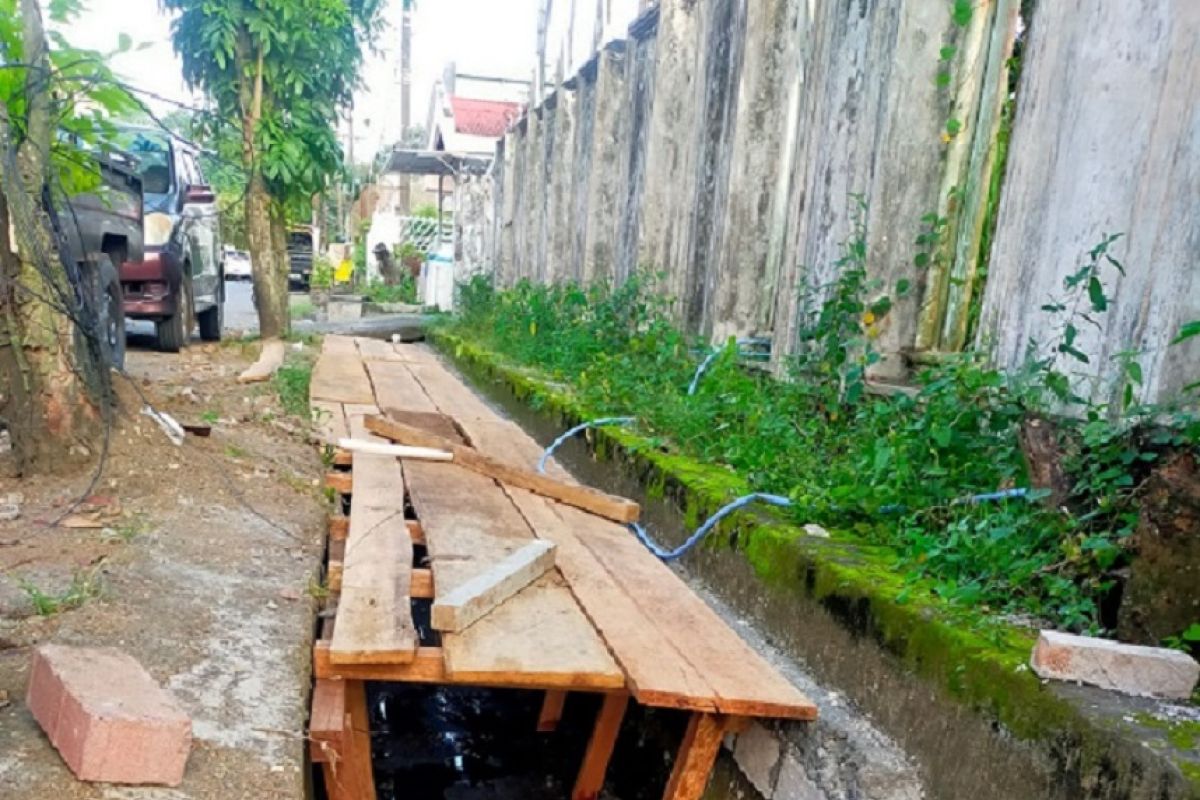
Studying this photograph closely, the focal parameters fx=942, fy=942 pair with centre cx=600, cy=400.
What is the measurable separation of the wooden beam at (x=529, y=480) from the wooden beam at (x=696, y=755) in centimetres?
141

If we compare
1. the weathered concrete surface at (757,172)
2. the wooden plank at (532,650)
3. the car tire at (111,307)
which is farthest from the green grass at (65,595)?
Result: the weathered concrete surface at (757,172)

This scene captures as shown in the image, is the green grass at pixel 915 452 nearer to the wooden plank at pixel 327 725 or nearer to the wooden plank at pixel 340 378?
the wooden plank at pixel 327 725

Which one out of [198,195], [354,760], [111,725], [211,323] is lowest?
[354,760]

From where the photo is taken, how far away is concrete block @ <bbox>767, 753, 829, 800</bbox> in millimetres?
2277

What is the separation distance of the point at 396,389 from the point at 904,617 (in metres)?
4.83

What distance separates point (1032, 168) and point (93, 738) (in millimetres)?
2944

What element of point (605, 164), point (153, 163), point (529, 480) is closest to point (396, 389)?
point (529, 480)

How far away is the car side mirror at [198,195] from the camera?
8.63 meters

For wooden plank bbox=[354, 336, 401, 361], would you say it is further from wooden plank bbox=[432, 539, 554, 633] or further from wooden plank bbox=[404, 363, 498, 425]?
wooden plank bbox=[432, 539, 554, 633]

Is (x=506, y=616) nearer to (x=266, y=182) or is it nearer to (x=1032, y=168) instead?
(x=1032, y=168)

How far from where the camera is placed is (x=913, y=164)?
3.81 m

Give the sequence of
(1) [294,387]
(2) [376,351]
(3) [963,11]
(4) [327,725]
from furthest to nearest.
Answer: (2) [376,351], (1) [294,387], (3) [963,11], (4) [327,725]

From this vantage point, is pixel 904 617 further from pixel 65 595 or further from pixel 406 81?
pixel 406 81

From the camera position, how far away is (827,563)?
2.72 m
